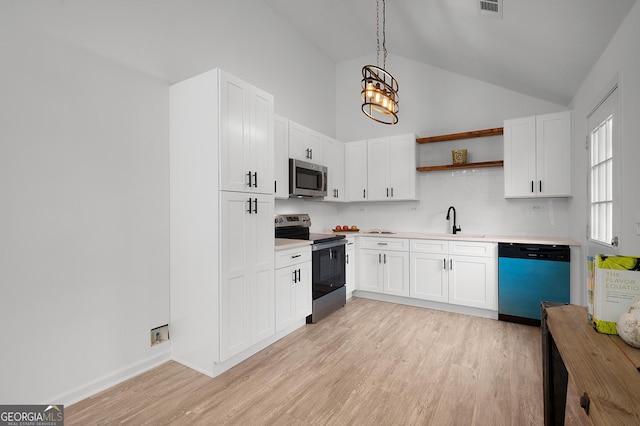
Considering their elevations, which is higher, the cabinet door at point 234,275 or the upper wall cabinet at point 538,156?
the upper wall cabinet at point 538,156

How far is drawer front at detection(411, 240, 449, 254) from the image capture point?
3811mm

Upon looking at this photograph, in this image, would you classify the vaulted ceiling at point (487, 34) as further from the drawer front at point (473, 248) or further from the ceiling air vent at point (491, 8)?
the drawer front at point (473, 248)

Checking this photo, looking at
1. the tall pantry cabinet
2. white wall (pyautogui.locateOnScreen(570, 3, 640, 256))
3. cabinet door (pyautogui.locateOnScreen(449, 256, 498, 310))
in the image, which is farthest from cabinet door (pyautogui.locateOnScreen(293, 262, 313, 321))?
white wall (pyautogui.locateOnScreen(570, 3, 640, 256))

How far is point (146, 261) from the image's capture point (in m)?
2.51

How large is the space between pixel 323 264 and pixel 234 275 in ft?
4.53

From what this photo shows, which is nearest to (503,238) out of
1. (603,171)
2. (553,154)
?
(553,154)

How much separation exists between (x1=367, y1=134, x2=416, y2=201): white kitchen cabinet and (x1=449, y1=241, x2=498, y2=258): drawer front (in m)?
0.97

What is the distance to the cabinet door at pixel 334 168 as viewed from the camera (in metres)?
4.50

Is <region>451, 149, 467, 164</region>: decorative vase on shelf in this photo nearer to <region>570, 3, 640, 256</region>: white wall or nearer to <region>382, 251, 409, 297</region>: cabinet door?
<region>382, 251, 409, 297</region>: cabinet door

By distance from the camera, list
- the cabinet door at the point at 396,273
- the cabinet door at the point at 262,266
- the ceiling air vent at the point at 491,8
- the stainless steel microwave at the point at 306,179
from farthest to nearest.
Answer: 1. the cabinet door at the point at 396,273
2. the stainless steel microwave at the point at 306,179
3. the cabinet door at the point at 262,266
4. the ceiling air vent at the point at 491,8

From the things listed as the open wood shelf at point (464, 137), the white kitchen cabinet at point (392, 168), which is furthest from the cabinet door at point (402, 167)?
the open wood shelf at point (464, 137)

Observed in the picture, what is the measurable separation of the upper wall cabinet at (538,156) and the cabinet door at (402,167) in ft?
3.79

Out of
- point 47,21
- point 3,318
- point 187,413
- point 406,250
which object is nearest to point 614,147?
point 406,250

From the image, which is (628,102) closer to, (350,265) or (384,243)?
(384,243)
